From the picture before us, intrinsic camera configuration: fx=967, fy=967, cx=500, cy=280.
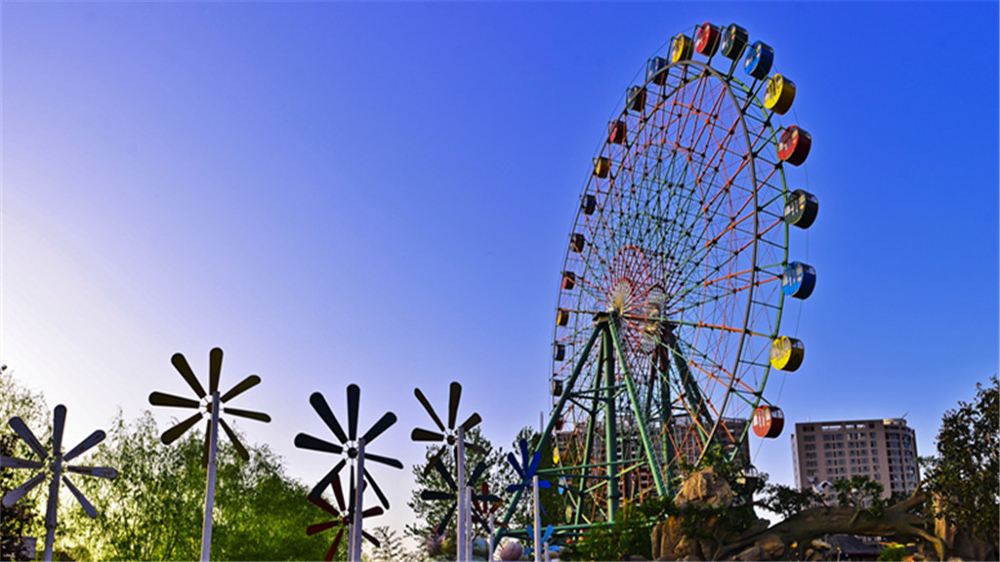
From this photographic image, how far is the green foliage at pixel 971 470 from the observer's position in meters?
32.2

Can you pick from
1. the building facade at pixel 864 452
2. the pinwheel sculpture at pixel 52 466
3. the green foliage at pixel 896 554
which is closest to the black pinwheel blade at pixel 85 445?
the pinwheel sculpture at pixel 52 466

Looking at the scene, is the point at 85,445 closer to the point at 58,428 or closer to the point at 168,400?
the point at 58,428

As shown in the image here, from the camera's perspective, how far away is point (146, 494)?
46969mm

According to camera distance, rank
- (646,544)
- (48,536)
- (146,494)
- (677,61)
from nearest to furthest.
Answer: (48,536) < (646,544) < (677,61) < (146,494)

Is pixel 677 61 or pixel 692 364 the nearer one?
pixel 692 364

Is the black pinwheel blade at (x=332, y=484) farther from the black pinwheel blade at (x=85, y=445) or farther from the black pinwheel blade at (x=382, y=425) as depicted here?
the black pinwheel blade at (x=85, y=445)

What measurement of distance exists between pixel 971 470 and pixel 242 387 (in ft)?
82.1

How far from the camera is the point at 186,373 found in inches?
865

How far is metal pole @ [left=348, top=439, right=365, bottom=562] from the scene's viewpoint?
21.1 metres

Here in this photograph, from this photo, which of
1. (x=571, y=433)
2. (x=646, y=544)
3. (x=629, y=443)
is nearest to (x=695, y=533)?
(x=646, y=544)

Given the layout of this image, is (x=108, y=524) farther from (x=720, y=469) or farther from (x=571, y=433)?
(x=720, y=469)

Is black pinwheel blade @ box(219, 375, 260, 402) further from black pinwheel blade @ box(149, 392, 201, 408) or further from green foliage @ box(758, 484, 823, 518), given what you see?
green foliage @ box(758, 484, 823, 518)

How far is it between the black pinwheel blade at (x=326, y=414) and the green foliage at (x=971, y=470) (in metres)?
20.8

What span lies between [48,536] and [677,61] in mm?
31458
